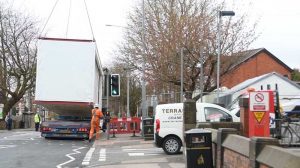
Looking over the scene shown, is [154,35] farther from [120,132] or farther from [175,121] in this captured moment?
[175,121]

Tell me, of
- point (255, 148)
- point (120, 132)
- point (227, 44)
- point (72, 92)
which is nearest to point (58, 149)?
point (72, 92)

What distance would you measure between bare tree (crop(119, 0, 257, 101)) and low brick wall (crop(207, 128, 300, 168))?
63.1ft

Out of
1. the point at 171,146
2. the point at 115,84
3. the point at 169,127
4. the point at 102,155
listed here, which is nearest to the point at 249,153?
the point at 171,146

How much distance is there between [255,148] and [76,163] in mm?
8561

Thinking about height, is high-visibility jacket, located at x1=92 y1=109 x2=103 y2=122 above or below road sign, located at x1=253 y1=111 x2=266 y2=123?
above

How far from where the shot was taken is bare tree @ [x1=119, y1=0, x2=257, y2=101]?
31688 mm

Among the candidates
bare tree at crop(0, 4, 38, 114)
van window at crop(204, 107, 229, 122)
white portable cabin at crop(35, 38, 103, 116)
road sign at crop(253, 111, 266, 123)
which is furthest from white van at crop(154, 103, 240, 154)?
bare tree at crop(0, 4, 38, 114)

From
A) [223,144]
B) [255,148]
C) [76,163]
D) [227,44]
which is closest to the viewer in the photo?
[255,148]

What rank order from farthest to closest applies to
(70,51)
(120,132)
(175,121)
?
(120,132)
(70,51)
(175,121)

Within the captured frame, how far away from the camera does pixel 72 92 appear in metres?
23.9

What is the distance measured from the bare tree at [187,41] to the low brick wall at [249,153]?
19.2 metres

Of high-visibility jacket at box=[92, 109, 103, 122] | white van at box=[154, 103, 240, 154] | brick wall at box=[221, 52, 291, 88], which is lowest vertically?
white van at box=[154, 103, 240, 154]

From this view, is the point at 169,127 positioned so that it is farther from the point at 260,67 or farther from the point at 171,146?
the point at 260,67

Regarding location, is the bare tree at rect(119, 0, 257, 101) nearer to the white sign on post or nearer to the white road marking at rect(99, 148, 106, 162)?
the white road marking at rect(99, 148, 106, 162)
